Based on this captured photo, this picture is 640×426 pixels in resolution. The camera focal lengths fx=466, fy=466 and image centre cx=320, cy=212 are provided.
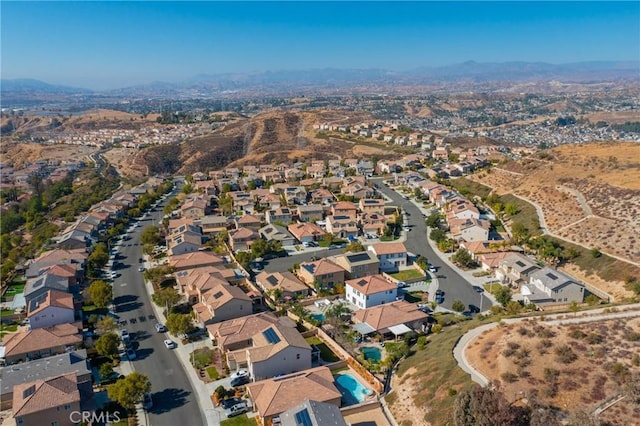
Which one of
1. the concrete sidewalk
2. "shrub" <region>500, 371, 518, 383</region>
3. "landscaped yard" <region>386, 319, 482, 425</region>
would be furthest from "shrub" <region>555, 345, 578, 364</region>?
the concrete sidewalk

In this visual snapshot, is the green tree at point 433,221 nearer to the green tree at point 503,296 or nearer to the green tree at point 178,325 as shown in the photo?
the green tree at point 503,296

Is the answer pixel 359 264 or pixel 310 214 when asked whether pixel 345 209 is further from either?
pixel 359 264

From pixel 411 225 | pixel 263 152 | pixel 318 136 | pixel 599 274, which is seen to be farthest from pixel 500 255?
pixel 318 136

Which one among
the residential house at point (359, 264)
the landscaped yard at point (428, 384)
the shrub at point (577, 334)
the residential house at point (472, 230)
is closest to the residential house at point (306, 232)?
the residential house at point (359, 264)

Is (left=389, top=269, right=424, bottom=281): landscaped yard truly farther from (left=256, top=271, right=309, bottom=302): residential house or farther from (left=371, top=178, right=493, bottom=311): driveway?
(left=256, top=271, right=309, bottom=302): residential house

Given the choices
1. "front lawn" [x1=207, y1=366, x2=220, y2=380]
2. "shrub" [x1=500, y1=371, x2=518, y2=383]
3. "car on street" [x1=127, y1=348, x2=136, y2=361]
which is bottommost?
"car on street" [x1=127, y1=348, x2=136, y2=361]

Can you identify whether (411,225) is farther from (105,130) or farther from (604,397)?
(105,130)

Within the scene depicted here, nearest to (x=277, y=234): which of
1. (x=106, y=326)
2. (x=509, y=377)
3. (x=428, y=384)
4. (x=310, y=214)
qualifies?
(x=310, y=214)
